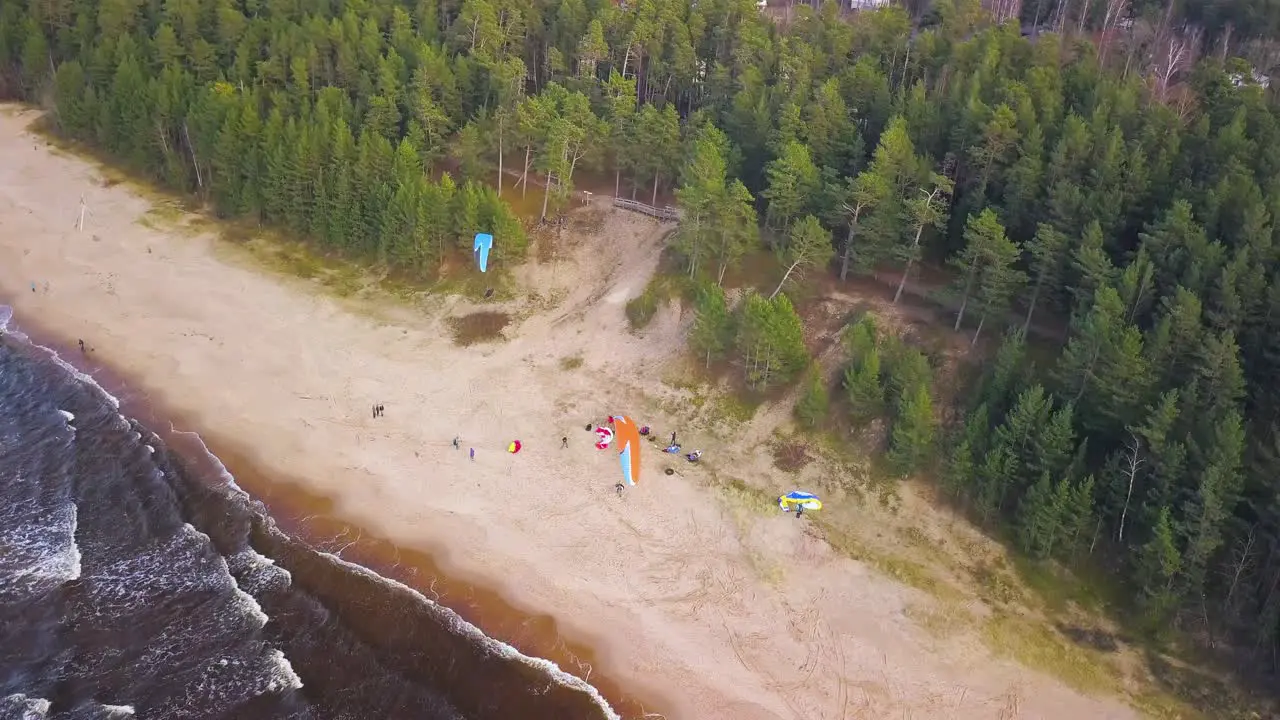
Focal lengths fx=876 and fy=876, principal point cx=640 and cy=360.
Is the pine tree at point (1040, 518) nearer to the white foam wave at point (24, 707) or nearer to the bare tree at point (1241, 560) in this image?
the bare tree at point (1241, 560)

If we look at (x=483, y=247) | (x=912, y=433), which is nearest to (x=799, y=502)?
(x=912, y=433)

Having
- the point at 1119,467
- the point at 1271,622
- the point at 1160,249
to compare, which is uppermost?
the point at 1160,249

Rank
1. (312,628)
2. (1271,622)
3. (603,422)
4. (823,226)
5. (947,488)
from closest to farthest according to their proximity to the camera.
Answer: (1271,622) → (312,628) → (947,488) → (603,422) → (823,226)

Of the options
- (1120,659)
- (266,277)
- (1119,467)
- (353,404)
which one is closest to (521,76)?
(266,277)

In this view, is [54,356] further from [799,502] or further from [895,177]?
[895,177]

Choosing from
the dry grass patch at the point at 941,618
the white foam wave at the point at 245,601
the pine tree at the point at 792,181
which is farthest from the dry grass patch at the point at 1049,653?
the white foam wave at the point at 245,601

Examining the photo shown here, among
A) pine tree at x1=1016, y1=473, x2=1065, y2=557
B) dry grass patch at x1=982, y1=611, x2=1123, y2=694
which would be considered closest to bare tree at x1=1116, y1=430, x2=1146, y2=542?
pine tree at x1=1016, y1=473, x2=1065, y2=557

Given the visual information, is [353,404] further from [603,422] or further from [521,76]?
[521,76]

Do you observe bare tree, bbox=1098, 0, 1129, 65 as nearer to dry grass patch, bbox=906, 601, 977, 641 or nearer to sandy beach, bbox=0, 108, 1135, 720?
sandy beach, bbox=0, 108, 1135, 720
